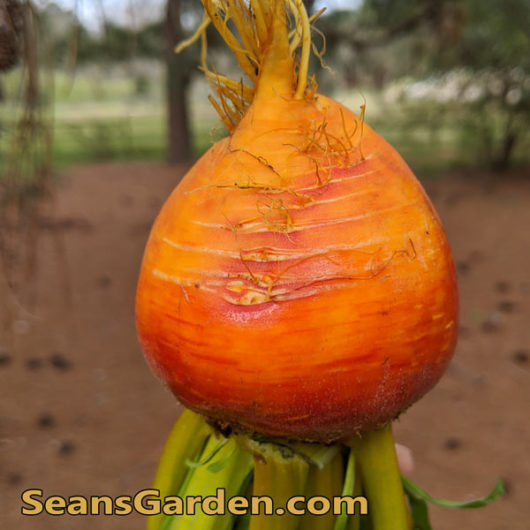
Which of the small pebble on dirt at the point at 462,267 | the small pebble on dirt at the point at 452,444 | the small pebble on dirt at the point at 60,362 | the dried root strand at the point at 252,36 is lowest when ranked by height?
the small pebble on dirt at the point at 452,444

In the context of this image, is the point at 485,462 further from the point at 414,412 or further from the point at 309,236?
the point at 309,236

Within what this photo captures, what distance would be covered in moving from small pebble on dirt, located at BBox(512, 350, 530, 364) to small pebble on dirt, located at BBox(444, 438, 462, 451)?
3.58 ft

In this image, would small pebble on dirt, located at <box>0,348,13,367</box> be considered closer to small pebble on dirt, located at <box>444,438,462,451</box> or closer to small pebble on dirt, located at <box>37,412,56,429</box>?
small pebble on dirt, located at <box>37,412,56,429</box>

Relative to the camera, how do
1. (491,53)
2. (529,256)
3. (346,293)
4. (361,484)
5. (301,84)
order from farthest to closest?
(491,53) < (529,256) < (361,484) < (301,84) < (346,293)

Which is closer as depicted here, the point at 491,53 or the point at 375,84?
the point at 491,53

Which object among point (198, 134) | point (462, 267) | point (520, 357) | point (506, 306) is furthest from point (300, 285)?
point (198, 134)

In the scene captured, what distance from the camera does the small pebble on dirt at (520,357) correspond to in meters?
4.39

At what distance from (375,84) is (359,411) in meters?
10.4

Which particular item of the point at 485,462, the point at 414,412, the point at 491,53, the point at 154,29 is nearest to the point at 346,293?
the point at 485,462

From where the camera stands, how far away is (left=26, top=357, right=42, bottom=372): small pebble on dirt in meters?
4.33

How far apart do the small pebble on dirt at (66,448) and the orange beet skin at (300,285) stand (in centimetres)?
254

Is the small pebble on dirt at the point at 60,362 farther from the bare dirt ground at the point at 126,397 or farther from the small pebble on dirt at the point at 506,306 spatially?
the small pebble on dirt at the point at 506,306

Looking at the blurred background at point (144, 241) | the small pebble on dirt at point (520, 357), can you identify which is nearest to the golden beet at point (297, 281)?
the blurred background at point (144, 241)

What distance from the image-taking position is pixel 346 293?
108 centimetres
